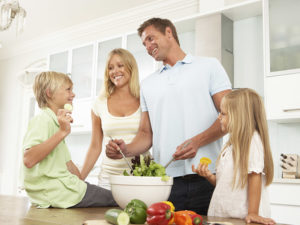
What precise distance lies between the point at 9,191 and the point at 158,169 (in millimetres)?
5588

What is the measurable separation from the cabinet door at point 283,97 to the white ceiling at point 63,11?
2.14 metres

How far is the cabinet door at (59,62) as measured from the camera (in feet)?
16.1

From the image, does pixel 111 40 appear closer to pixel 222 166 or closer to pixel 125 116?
pixel 125 116

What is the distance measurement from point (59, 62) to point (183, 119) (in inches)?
147

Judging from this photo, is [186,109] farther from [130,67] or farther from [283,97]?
[283,97]

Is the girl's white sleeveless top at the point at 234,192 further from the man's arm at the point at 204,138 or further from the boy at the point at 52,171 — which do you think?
the boy at the point at 52,171

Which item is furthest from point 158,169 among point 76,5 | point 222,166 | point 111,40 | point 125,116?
point 76,5

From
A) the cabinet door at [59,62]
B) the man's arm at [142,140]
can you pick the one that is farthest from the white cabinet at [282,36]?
the cabinet door at [59,62]

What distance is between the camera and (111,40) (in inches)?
173

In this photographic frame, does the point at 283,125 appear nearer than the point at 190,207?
No

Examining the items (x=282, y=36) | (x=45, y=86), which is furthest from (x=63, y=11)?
(x=45, y=86)

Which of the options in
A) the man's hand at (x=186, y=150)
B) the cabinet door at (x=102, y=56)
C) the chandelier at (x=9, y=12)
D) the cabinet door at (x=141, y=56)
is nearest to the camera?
the man's hand at (x=186, y=150)

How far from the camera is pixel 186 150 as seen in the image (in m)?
1.42

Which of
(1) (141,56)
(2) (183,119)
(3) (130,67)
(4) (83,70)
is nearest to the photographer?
(2) (183,119)
